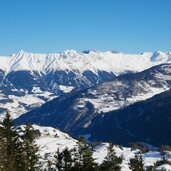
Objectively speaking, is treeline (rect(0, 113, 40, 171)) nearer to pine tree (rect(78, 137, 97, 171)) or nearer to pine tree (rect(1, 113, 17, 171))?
pine tree (rect(1, 113, 17, 171))

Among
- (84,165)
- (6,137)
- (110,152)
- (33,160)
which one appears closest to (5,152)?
(6,137)

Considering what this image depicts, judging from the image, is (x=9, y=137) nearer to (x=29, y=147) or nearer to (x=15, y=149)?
(x=15, y=149)

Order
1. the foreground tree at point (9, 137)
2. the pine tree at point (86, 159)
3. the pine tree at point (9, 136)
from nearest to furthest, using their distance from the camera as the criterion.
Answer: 1. the foreground tree at point (9, 137)
2. the pine tree at point (9, 136)
3. the pine tree at point (86, 159)

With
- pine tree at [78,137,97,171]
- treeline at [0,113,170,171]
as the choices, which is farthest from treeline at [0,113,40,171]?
pine tree at [78,137,97,171]

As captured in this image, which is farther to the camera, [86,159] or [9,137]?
[86,159]

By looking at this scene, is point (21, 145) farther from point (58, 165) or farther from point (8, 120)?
point (58, 165)

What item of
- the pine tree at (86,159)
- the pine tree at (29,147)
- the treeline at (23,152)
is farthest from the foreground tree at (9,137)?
the pine tree at (86,159)

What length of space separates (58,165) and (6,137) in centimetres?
2501

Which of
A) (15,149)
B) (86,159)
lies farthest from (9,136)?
(86,159)

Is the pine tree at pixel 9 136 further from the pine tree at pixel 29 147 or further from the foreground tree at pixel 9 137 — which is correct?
the pine tree at pixel 29 147

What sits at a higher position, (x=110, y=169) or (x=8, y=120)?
(x=8, y=120)

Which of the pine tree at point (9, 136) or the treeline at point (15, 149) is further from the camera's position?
the pine tree at point (9, 136)

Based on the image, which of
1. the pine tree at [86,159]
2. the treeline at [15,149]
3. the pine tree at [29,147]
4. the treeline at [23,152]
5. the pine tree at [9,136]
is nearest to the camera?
the treeline at [15,149]

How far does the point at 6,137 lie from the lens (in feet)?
264
